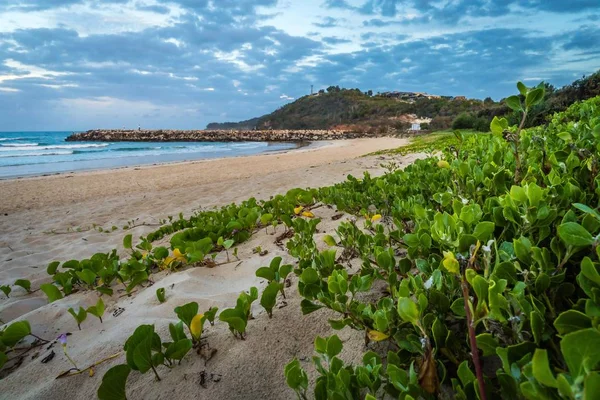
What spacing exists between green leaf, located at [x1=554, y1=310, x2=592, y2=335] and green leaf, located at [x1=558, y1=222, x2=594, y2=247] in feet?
0.60

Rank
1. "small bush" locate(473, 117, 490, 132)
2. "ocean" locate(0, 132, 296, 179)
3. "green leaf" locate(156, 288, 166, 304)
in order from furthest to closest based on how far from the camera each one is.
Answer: "small bush" locate(473, 117, 490, 132), "ocean" locate(0, 132, 296, 179), "green leaf" locate(156, 288, 166, 304)

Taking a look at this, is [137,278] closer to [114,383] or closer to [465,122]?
[114,383]

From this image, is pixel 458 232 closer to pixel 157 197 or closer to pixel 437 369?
pixel 437 369

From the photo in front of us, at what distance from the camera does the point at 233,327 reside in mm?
1435

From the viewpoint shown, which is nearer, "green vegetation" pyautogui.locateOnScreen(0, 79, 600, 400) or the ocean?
"green vegetation" pyautogui.locateOnScreen(0, 79, 600, 400)

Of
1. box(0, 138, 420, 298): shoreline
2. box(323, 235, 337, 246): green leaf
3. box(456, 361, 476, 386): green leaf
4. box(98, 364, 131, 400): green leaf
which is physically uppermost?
box(456, 361, 476, 386): green leaf

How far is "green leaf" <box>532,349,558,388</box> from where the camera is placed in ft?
1.66

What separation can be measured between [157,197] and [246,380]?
7.60m

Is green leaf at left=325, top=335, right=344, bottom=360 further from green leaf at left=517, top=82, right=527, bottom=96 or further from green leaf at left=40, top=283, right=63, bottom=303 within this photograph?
green leaf at left=40, top=283, right=63, bottom=303

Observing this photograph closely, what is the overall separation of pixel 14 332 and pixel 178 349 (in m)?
1.06

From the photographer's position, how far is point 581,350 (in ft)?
1.70

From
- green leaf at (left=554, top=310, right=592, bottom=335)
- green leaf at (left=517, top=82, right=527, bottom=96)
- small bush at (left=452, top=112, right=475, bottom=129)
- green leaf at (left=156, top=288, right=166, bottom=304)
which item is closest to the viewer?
green leaf at (left=554, top=310, right=592, bottom=335)

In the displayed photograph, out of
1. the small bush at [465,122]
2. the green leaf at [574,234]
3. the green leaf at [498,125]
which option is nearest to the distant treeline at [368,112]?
the small bush at [465,122]

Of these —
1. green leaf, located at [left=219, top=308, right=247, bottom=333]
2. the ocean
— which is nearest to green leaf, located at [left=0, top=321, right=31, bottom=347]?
green leaf, located at [left=219, top=308, right=247, bottom=333]
